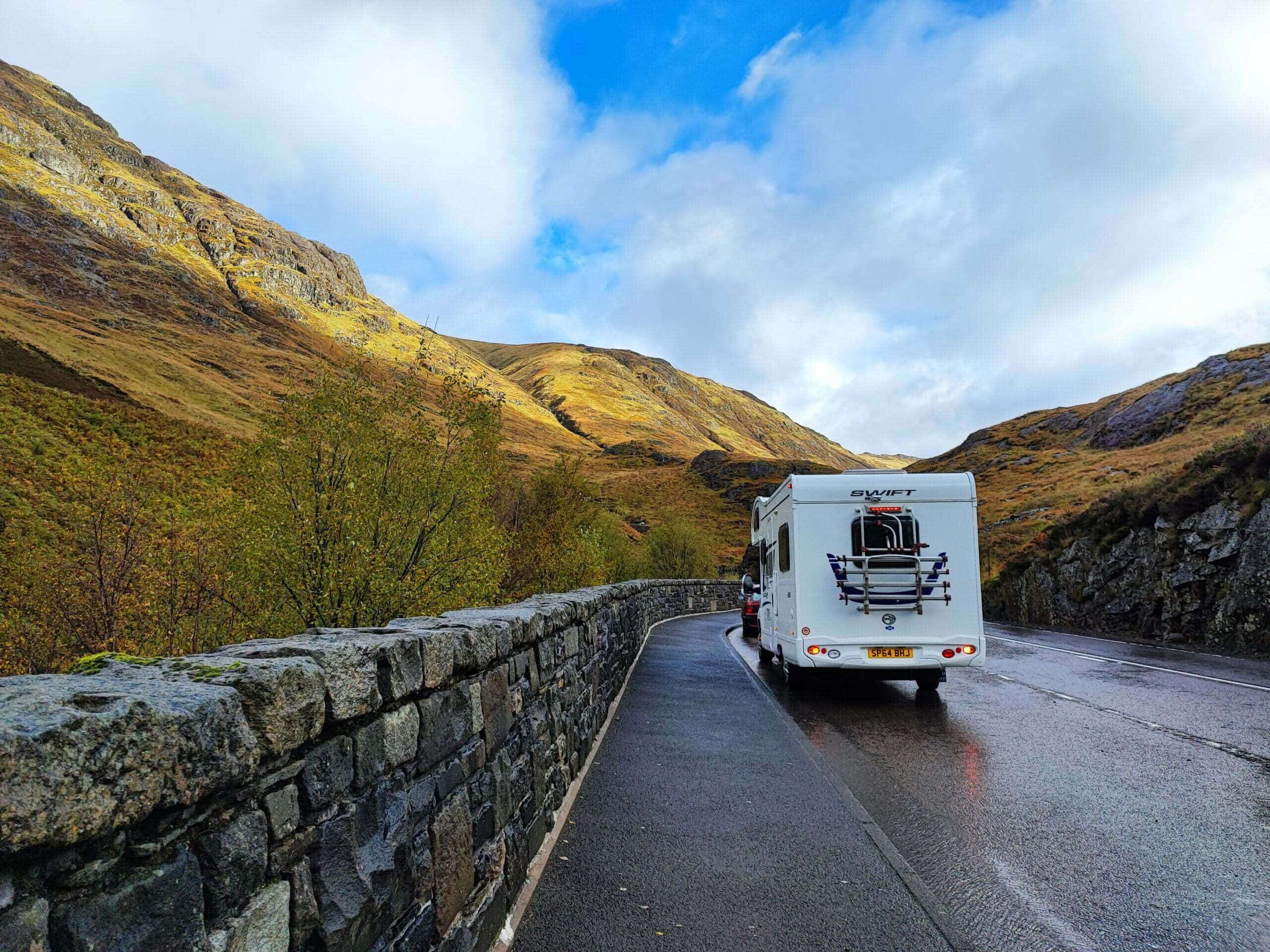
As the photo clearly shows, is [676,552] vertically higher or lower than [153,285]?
lower

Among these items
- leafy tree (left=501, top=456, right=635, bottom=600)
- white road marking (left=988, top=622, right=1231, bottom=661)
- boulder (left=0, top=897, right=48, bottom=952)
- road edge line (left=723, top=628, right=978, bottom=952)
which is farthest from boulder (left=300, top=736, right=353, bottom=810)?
white road marking (left=988, top=622, right=1231, bottom=661)

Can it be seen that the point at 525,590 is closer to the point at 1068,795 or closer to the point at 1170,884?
the point at 1068,795

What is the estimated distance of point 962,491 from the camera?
11.0 meters

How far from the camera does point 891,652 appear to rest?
10.7m

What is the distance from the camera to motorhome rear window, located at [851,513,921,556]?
10859 mm

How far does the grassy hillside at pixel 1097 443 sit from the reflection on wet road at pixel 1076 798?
22.7 metres

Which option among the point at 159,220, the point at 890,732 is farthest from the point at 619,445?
the point at 890,732

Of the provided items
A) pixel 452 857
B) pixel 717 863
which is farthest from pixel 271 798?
pixel 717 863

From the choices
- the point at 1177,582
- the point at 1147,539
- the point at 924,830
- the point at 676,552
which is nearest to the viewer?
the point at 924,830

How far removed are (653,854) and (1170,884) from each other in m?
3.20

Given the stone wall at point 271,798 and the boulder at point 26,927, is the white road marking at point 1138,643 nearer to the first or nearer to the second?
the stone wall at point 271,798

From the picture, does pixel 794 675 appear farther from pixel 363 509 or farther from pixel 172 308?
pixel 172 308

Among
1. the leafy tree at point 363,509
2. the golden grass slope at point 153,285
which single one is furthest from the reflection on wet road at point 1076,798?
the golden grass slope at point 153,285

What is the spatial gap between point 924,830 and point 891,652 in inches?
210
